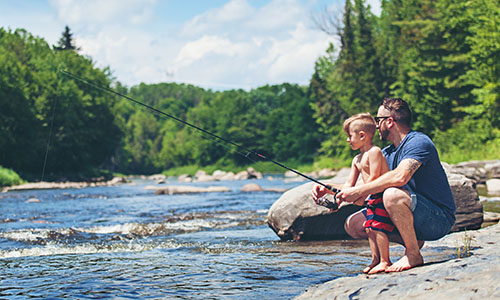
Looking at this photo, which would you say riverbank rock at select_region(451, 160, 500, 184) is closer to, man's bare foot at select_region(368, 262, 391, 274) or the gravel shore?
man's bare foot at select_region(368, 262, 391, 274)

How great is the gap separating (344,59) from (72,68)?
81.0 ft

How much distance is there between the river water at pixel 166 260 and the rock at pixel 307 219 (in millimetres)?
263

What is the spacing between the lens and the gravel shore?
282cm

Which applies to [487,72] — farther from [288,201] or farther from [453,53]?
[288,201]

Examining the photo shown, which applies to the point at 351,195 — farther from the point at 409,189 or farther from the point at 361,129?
the point at 361,129

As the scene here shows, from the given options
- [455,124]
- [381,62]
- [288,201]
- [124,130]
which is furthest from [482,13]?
[124,130]

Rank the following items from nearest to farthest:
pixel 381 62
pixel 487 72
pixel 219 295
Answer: pixel 219 295, pixel 487 72, pixel 381 62

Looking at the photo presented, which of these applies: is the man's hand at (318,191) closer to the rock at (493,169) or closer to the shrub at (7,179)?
the rock at (493,169)

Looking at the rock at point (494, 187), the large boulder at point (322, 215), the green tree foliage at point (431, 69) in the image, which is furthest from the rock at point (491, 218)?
the green tree foliage at point (431, 69)

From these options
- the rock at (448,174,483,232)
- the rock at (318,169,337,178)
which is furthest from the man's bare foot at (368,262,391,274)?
the rock at (318,169,337,178)

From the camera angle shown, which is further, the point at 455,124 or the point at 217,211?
the point at 455,124

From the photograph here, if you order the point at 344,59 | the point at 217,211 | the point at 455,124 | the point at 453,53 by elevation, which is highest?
the point at 344,59

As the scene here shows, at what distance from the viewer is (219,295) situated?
4.09m

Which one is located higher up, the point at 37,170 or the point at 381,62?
the point at 381,62
